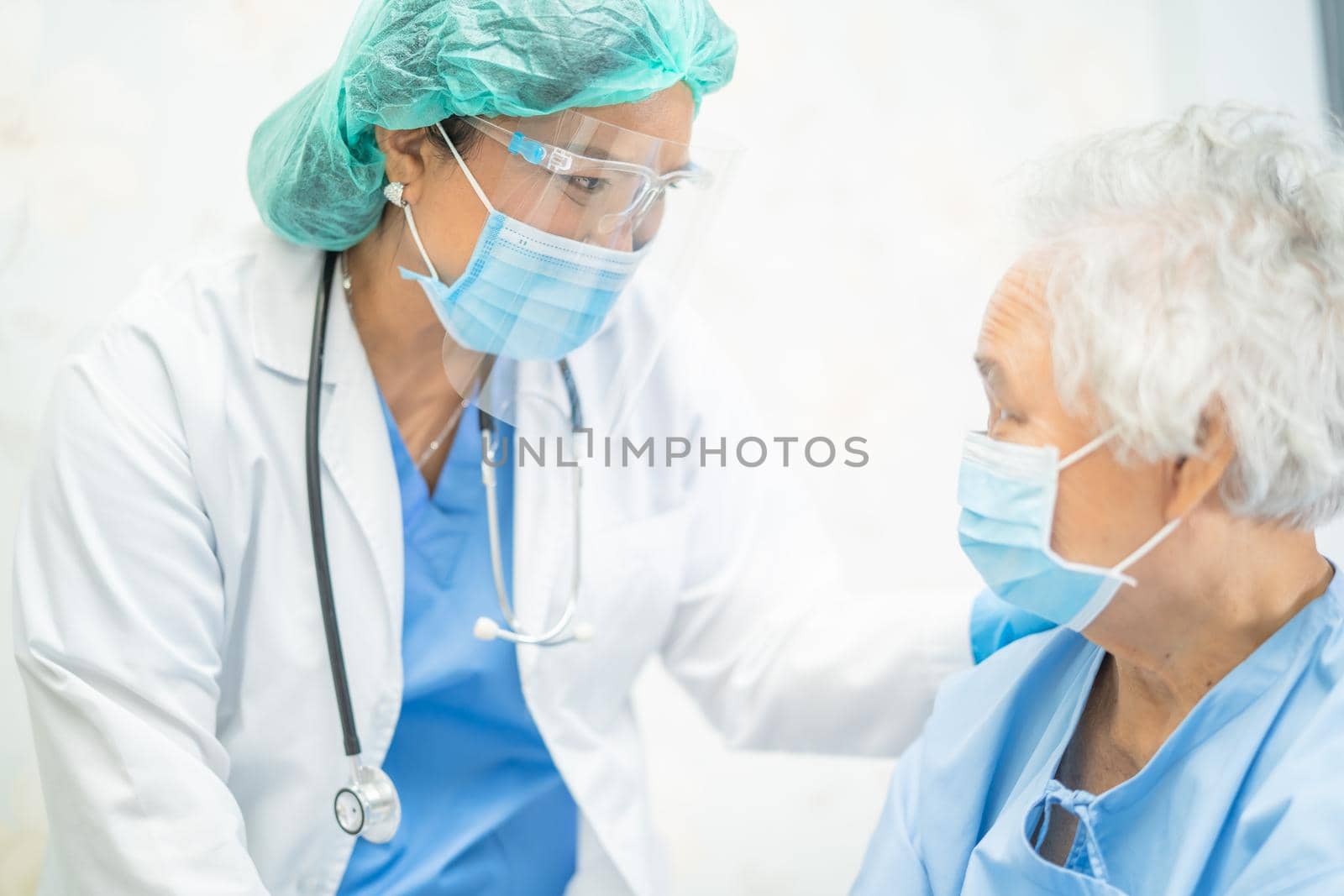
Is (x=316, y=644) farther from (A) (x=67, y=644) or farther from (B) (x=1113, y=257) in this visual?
(B) (x=1113, y=257)

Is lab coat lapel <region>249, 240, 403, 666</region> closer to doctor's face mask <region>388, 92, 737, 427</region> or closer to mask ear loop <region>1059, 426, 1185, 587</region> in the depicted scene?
doctor's face mask <region>388, 92, 737, 427</region>

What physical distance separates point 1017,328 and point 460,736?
2.51 ft

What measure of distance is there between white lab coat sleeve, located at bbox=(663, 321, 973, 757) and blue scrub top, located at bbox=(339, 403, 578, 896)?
250mm

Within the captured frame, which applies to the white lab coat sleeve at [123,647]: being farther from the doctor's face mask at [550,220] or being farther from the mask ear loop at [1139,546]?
the mask ear loop at [1139,546]

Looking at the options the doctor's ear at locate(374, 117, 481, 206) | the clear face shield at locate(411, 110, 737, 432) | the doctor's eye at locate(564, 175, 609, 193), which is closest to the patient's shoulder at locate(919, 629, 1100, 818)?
the clear face shield at locate(411, 110, 737, 432)

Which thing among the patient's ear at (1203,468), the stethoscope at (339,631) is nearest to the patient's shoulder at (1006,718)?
the patient's ear at (1203,468)

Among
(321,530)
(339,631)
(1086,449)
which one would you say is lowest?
(339,631)

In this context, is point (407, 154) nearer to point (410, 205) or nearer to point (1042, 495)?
point (410, 205)

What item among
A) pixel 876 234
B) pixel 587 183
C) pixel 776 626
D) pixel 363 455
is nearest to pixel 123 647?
pixel 363 455

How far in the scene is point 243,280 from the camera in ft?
4.27

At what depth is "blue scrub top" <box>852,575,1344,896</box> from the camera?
85 centimetres

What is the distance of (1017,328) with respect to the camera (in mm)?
994

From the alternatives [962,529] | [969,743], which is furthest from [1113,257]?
[969,743]

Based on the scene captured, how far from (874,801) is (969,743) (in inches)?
39.0
